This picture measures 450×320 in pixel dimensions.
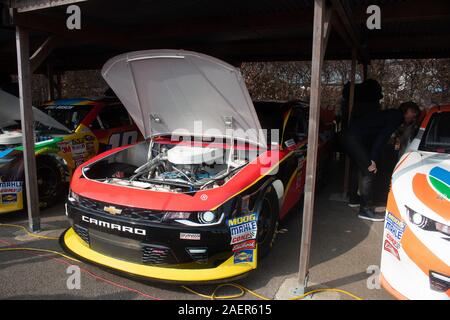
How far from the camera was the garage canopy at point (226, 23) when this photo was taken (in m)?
4.46

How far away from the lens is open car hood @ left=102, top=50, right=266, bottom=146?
3.34 metres

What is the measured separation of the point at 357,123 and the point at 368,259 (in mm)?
1997

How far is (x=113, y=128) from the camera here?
6289 mm

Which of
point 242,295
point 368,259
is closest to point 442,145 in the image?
point 368,259

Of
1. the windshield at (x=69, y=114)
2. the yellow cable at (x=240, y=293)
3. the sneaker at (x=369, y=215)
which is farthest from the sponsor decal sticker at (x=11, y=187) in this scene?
the sneaker at (x=369, y=215)

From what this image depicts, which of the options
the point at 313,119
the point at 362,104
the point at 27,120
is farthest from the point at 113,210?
the point at 362,104

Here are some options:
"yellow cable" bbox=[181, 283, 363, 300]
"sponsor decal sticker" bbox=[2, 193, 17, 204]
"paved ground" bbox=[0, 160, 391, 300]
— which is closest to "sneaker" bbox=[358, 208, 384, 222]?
"paved ground" bbox=[0, 160, 391, 300]

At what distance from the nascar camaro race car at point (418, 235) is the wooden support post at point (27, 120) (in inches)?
158

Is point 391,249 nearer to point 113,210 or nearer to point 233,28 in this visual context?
point 113,210

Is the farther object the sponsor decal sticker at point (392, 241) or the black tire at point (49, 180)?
the black tire at point (49, 180)

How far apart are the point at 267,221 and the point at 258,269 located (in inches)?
18.8

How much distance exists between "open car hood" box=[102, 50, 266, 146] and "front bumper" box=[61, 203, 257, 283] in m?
1.30

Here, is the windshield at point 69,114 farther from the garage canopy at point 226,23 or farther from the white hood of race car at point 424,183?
the white hood of race car at point 424,183
